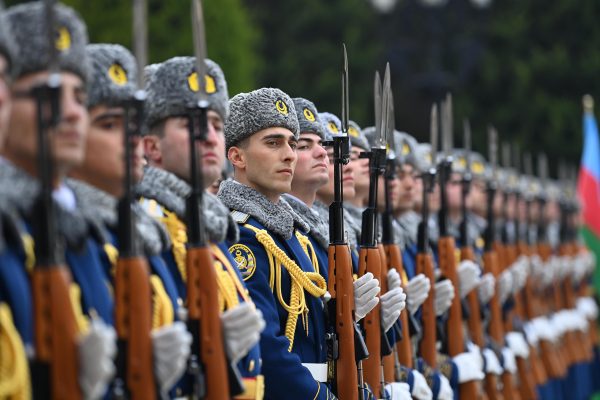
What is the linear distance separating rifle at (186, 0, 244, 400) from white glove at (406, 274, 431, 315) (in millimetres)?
3320

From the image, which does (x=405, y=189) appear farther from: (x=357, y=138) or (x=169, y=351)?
(x=169, y=351)

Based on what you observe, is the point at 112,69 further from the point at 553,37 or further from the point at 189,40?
the point at 553,37

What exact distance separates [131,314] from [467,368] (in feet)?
17.3

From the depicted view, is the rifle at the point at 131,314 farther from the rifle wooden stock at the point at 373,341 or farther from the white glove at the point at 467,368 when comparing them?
the white glove at the point at 467,368

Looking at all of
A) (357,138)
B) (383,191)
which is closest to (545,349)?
(383,191)

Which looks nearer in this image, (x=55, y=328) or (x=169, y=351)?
(x=55, y=328)

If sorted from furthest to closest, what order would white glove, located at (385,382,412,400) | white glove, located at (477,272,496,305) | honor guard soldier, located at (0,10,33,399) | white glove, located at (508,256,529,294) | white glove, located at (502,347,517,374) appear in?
white glove, located at (508,256,529,294) → white glove, located at (502,347,517,374) → white glove, located at (477,272,496,305) → white glove, located at (385,382,412,400) → honor guard soldier, located at (0,10,33,399)

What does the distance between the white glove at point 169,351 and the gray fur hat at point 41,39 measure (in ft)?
2.82

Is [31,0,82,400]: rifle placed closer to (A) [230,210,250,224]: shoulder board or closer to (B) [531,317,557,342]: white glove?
(A) [230,210,250,224]: shoulder board

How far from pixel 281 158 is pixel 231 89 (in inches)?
514

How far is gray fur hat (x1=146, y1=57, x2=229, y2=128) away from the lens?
5.27m

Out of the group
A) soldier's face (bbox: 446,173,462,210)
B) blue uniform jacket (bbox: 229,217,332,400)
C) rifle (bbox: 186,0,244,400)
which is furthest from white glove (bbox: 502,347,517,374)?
rifle (bbox: 186,0,244,400)

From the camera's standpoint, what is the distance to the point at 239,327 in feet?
16.0

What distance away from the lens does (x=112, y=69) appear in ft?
15.5
